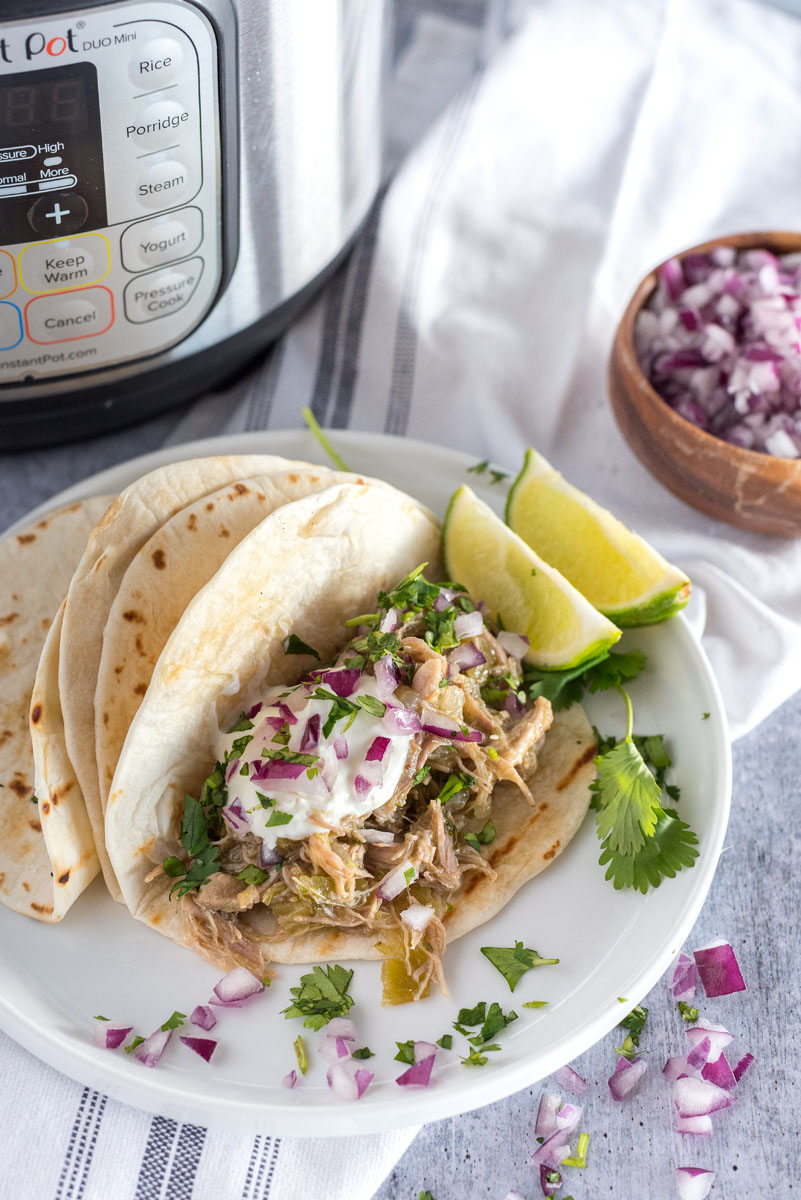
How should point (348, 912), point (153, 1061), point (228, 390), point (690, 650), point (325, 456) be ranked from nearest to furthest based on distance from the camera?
point (153, 1061)
point (348, 912)
point (690, 650)
point (325, 456)
point (228, 390)

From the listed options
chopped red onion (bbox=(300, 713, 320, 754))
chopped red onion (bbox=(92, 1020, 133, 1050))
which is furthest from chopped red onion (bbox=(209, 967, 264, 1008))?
chopped red onion (bbox=(300, 713, 320, 754))

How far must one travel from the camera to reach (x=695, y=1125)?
1.77 metres

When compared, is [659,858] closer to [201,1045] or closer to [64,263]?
[201,1045]

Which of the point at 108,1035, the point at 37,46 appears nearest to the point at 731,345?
the point at 37,46

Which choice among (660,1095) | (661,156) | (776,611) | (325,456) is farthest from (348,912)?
(661,156)

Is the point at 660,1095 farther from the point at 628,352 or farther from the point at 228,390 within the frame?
the point at 228,390

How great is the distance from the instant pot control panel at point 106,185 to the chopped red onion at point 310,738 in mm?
868

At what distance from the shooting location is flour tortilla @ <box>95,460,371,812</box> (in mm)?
1784

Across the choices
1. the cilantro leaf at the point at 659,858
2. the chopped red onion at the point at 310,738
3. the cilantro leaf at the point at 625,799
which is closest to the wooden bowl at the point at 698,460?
the cilantro leaf at the point at 625,799

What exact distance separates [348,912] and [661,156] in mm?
2174

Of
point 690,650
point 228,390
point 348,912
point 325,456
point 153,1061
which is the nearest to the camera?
point 153,1061

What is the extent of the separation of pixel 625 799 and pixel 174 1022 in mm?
775

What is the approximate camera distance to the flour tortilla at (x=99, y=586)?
179 centimetres

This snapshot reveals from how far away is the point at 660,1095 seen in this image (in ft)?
5.94
